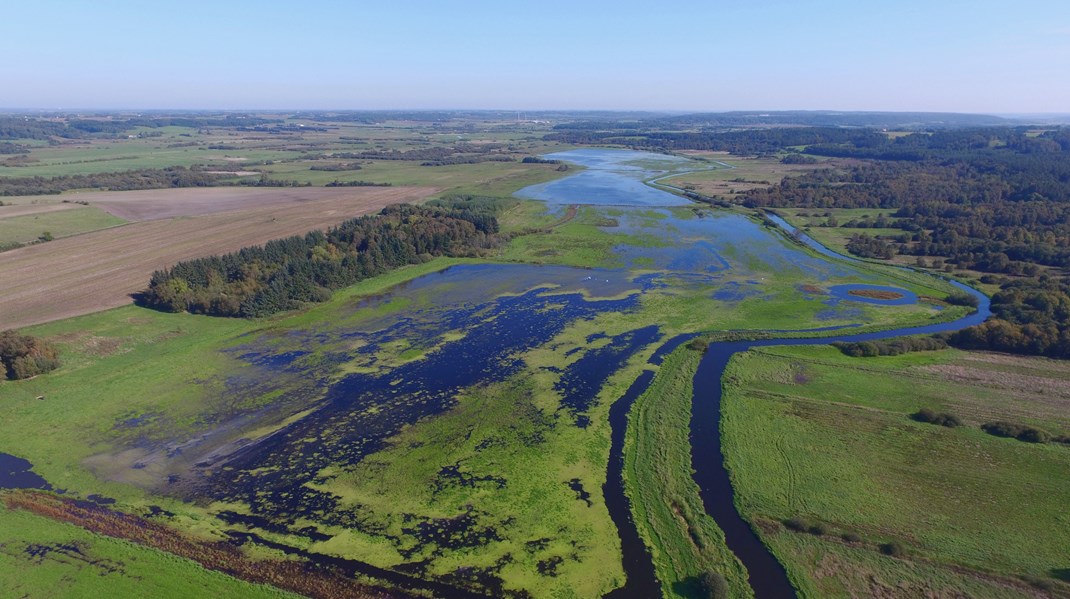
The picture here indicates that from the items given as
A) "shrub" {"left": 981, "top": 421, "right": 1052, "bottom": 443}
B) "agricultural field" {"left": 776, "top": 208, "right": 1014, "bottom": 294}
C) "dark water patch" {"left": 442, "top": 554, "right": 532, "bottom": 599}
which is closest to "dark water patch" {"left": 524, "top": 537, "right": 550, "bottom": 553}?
"dark water patch" {"left": 442, "top": 554, "right": 532, "bottom": 599}

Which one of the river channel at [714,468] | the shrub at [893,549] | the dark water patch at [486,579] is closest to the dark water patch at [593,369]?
the river channel at [714,468]

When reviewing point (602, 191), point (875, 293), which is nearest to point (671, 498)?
point (875, 293)

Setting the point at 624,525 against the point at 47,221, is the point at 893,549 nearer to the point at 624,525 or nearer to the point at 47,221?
the point at 624,525

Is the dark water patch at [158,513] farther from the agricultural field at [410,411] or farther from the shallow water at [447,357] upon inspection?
the shallow water at [447,357]

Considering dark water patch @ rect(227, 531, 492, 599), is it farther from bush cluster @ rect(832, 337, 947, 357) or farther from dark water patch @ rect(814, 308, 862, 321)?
dark water patch @ rect(814, 308, 862, 321)

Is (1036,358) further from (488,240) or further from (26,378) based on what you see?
(26,378)
